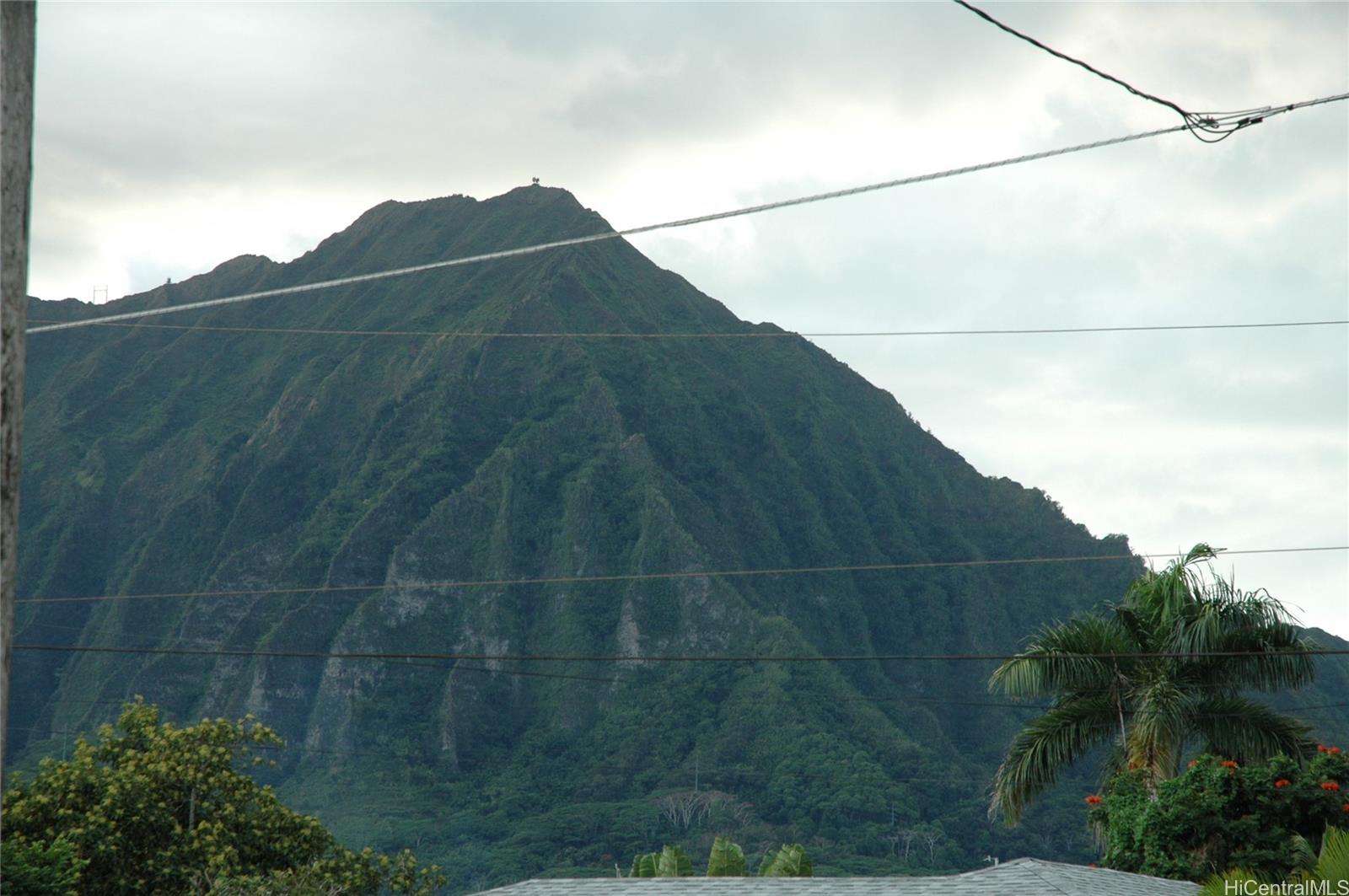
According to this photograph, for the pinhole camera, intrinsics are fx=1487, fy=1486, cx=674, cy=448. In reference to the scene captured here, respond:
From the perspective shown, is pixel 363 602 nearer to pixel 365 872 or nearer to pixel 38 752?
pixel 38 752

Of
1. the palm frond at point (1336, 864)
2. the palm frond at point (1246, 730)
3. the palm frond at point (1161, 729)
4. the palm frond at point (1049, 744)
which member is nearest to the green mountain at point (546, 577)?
the palm frond at point (1049, 744)

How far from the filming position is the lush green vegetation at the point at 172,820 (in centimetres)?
2459

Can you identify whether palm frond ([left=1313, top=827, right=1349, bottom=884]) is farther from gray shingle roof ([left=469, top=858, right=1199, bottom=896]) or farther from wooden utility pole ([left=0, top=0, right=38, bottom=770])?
wooden utility pole ([left=0, top=0, right=38, bottom=770])

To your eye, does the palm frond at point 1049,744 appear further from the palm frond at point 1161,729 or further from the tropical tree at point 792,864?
the tropical tree at point 792,864

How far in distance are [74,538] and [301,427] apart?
27694mm

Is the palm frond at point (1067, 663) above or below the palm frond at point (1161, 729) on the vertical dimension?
above

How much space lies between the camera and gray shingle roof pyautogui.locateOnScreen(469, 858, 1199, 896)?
46.1 ft

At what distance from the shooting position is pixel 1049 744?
2312cm

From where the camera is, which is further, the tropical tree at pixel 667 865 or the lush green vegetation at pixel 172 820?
the tropical tree at pixel 667 865

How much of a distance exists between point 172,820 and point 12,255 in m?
21.4

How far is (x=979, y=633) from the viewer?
16225cm

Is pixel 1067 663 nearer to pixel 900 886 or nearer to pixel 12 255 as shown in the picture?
pixel 900 886

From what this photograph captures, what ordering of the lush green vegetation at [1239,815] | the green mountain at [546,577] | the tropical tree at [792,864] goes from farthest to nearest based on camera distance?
1. the green mountain at [546,577]
2. the tropical tree at [792,864]
3. the lush green vegetation at [1239,815]

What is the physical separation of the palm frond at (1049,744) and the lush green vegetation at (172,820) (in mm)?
10490
